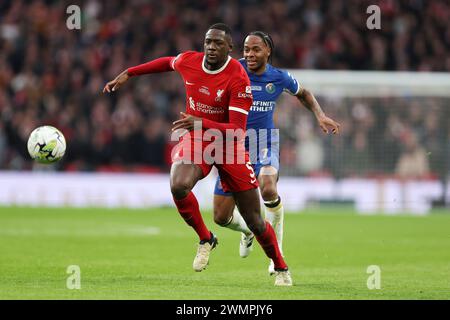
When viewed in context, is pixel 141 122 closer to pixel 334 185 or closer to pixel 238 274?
pixel 334 185

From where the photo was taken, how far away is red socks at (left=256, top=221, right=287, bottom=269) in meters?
9.27

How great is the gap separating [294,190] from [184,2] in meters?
7.27

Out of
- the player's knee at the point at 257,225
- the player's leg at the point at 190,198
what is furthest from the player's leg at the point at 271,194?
the player's knee at the point at 257,225

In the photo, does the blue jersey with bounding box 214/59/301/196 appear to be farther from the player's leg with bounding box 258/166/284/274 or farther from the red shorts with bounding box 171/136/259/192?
the red shorts with bounding box 171/136/259/192

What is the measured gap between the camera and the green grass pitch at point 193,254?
28.6ft

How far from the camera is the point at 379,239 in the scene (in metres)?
15.4

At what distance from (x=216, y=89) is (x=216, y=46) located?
1.35ft

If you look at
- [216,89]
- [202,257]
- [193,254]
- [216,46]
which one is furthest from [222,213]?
[193,254]

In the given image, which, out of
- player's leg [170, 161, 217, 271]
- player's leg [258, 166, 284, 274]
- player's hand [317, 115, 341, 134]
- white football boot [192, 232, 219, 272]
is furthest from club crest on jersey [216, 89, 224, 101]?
player's leg [258, 166, 284, 274]

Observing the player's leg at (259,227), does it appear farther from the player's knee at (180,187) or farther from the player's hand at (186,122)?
the player's hand at (186,122)

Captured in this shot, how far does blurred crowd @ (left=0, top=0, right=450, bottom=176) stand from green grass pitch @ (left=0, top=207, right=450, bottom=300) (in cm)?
202

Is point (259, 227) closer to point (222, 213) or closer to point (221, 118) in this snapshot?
point (221, 118)

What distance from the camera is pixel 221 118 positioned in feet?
30.4
